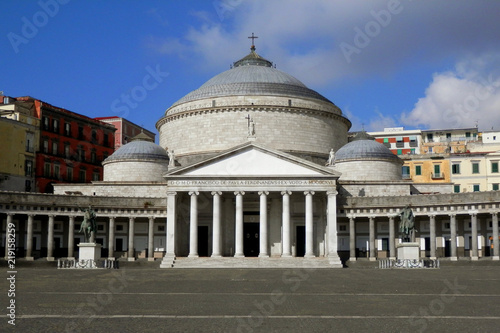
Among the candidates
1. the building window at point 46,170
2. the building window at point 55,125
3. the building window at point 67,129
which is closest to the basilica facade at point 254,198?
the building window at point 46,170

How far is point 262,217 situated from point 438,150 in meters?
60.0

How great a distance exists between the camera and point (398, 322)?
54.5ft

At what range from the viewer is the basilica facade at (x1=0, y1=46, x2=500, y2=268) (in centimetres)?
5916

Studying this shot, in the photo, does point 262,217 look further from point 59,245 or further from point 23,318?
point 23,318

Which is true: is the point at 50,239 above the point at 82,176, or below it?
below

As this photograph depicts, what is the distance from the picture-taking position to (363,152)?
2864 inches

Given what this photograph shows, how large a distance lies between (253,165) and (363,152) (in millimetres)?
18028

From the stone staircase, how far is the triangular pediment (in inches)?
310

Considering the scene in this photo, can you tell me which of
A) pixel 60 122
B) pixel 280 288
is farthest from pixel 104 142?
pixel 280 288

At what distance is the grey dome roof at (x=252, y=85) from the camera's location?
73188 millimetres

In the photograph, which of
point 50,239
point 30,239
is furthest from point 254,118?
point 30,239

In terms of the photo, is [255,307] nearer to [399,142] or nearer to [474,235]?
[474,235]

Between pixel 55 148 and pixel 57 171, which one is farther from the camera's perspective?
pixel 55 148

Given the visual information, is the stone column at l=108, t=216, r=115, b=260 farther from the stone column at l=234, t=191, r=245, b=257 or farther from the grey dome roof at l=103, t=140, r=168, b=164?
the stone column at l=234, t=191, r=245, b=257
